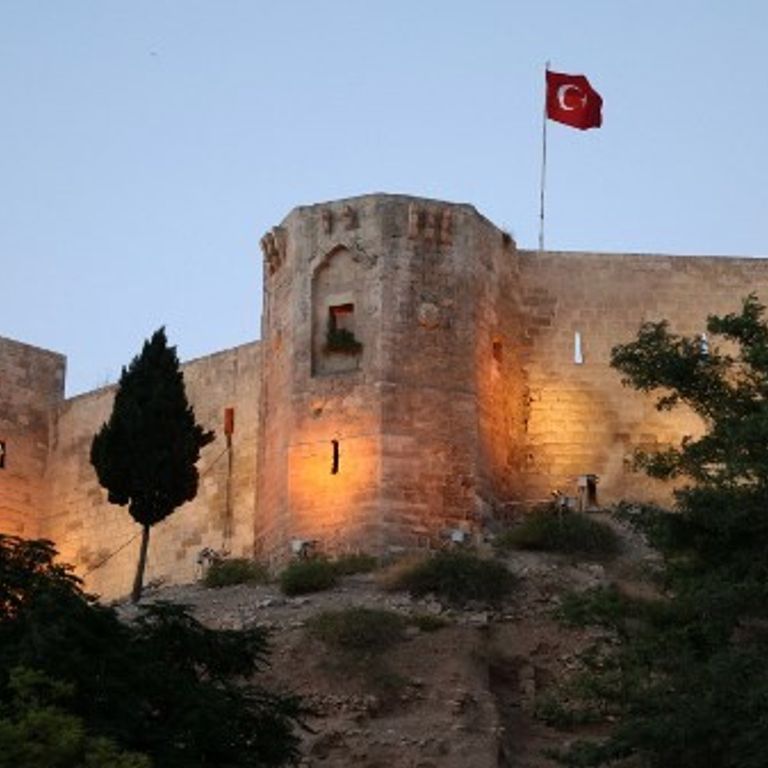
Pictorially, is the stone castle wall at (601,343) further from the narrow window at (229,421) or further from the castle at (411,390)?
the narrow window at (229,421)

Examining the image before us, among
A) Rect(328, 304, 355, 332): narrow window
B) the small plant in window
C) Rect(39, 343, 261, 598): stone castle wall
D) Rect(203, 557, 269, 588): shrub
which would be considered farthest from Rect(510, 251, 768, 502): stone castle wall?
Rect(203, 557, 269, 588): shrub

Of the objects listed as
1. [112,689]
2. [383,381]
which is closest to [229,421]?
[383,381]

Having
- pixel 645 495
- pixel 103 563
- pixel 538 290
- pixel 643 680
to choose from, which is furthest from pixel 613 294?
pixel 643 680

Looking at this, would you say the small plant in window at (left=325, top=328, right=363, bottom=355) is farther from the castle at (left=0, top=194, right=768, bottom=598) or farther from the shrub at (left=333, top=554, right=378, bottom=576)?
the shrub at (left=333, top=554, right=378, bottom=576)

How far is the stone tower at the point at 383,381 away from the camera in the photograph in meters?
31.8

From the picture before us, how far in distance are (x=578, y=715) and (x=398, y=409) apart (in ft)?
34.2

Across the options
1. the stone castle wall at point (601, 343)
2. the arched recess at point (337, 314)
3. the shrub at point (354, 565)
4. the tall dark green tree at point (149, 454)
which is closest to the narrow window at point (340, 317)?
the arched recess at point (337, 314)

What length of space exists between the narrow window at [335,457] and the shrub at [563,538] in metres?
2.56

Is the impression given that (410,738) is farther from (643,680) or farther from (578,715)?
(643,680)

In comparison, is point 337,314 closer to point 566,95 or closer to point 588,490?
point 588,490

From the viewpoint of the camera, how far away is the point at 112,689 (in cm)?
1755

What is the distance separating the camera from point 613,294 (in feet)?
116

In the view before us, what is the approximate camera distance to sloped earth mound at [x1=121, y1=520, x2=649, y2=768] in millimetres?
24797

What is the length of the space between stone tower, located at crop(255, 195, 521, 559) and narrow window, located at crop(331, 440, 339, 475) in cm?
2
